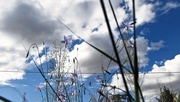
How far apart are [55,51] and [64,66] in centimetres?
104

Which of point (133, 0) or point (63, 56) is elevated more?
point (63, 56)

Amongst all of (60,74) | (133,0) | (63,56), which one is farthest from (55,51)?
(133,0)

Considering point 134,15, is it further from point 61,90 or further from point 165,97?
point 165,97

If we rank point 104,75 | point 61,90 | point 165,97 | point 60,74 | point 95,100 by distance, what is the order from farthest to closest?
point 165,97 < point 60,74 < point 61,90 < point 95,100 < point 104,75

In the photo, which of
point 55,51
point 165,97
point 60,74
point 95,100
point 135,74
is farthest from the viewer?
point 55,51

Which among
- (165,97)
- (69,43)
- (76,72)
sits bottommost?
(165,97)

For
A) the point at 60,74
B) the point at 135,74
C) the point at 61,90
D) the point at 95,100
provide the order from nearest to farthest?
the point at 135,74
the point at 95,100
the point at 61,90
the point at 60,74

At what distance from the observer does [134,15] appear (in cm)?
54

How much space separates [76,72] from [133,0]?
2.58 m

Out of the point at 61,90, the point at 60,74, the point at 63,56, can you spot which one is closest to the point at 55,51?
the point at 63,56

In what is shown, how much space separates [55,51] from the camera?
5.29 metres

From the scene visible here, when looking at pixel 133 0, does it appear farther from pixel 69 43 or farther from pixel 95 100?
pixel 69 43

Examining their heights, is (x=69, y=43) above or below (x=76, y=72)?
above

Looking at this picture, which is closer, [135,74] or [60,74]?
[135,74]
